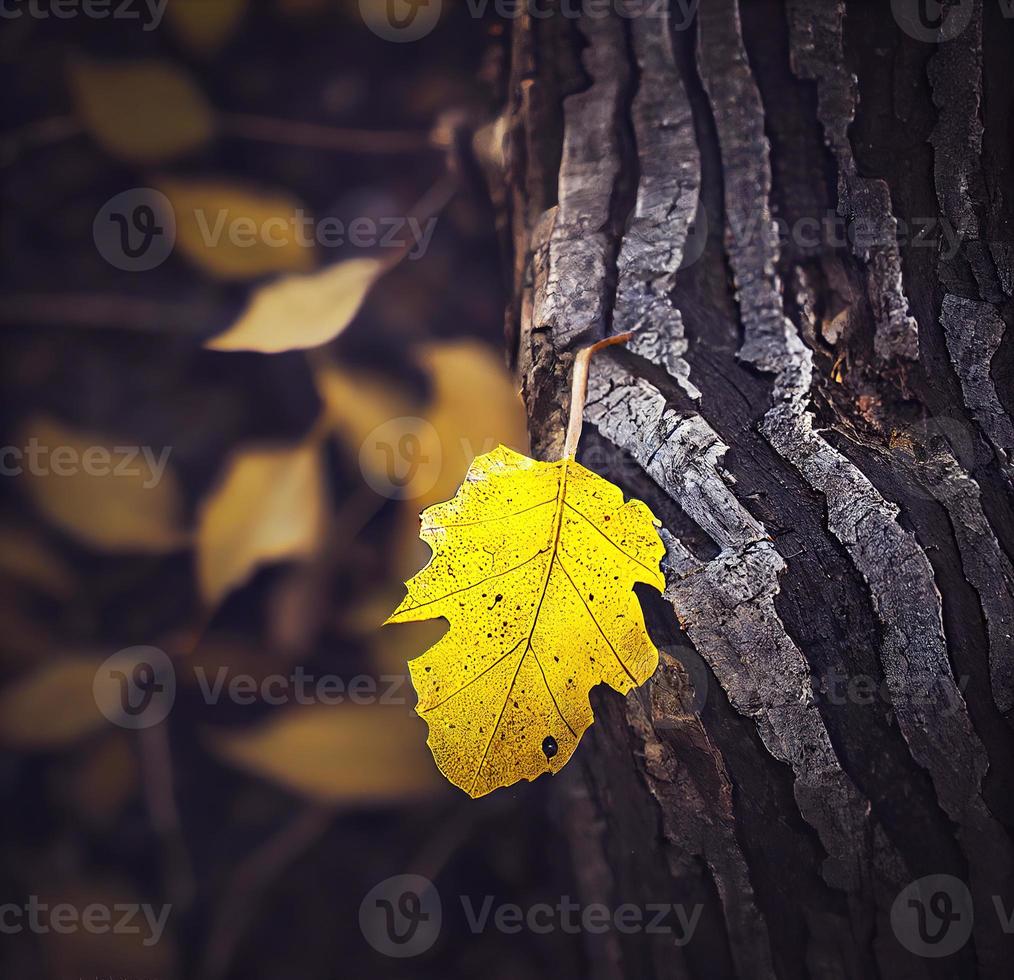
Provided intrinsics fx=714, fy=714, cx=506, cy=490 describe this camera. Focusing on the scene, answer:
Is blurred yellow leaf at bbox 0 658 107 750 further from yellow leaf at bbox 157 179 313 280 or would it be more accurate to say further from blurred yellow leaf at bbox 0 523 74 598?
yellow leaf at bbox 157 179 313 280

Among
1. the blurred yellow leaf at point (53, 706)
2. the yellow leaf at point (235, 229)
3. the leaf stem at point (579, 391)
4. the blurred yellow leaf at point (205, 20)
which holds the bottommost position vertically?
the blurred yellow leaf at point (53, 706)

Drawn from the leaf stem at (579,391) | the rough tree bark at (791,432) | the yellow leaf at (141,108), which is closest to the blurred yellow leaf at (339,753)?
the rough tree bark at (791,432)

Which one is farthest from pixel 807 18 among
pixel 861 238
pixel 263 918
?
pixel 263 918

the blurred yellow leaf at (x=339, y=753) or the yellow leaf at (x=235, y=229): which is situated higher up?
the yellow leaf at (x=235, y=229)

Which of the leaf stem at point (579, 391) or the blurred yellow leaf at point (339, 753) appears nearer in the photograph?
the leaf stem at point (579, 391)

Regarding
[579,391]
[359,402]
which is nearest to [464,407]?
[359,402]

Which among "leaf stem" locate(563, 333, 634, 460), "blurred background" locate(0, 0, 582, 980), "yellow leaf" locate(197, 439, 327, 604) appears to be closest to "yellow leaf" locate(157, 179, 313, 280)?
"blurred background" locate(0, 0, 582, 980)

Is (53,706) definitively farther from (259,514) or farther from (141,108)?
(141,108)

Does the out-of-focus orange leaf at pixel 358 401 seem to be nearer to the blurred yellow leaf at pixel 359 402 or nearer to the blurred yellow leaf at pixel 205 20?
the blurred yellow leaf at pixel 359 402
